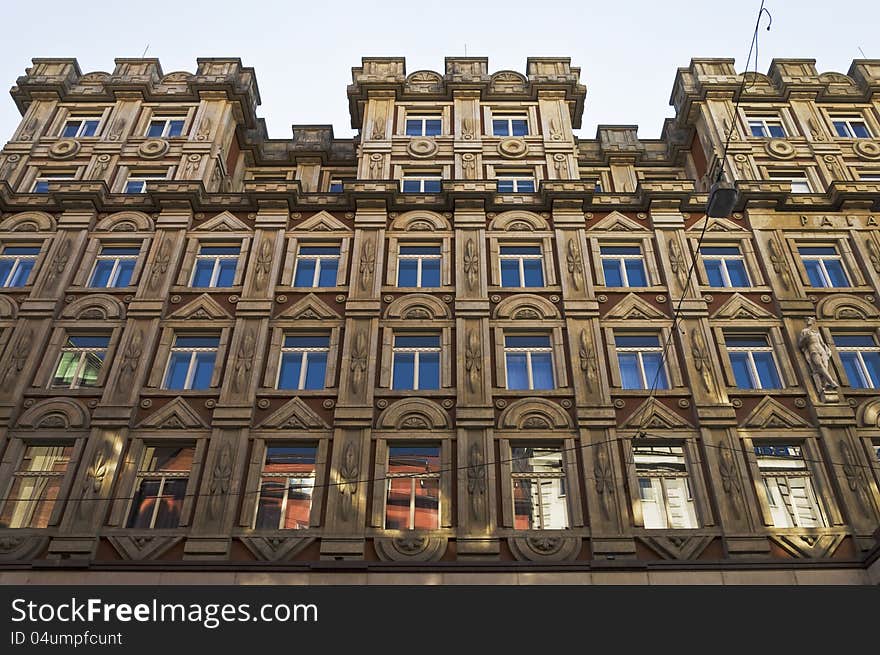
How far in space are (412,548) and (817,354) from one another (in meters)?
13.2

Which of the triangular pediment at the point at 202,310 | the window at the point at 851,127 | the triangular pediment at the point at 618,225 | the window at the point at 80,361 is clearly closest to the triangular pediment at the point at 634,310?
the triangular pediment at the point at 618,225

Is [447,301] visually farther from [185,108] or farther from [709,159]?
[185,108]

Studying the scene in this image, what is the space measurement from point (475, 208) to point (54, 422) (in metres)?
15.4

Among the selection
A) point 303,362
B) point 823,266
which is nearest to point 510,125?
point 823,266

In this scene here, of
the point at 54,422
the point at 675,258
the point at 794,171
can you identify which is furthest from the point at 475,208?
the point at 54,422

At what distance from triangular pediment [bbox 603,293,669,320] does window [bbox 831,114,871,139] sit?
1444 cm

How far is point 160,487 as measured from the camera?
21.6 meters

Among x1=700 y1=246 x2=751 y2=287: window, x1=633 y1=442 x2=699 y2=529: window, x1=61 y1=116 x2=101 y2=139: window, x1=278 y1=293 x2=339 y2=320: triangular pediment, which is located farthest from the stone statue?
x1=61 y1=116 x2=101 y2=139: window

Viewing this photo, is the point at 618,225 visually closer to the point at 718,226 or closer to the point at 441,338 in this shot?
the point at 718,226

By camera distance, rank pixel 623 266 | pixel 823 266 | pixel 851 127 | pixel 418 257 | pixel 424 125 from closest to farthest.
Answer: pixel 623 266 < pixel 823 266 < pixel 418 257 < pixel 851 127 < pixel 424 125

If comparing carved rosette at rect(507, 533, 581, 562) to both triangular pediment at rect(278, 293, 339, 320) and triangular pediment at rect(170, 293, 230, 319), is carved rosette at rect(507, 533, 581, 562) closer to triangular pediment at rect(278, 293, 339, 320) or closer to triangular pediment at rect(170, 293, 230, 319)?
triangular pediment at rect(278, 293, 339, 320)

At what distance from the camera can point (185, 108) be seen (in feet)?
113

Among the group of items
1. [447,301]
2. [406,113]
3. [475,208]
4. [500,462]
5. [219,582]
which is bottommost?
[219,582]

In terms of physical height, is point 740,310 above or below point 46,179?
below
